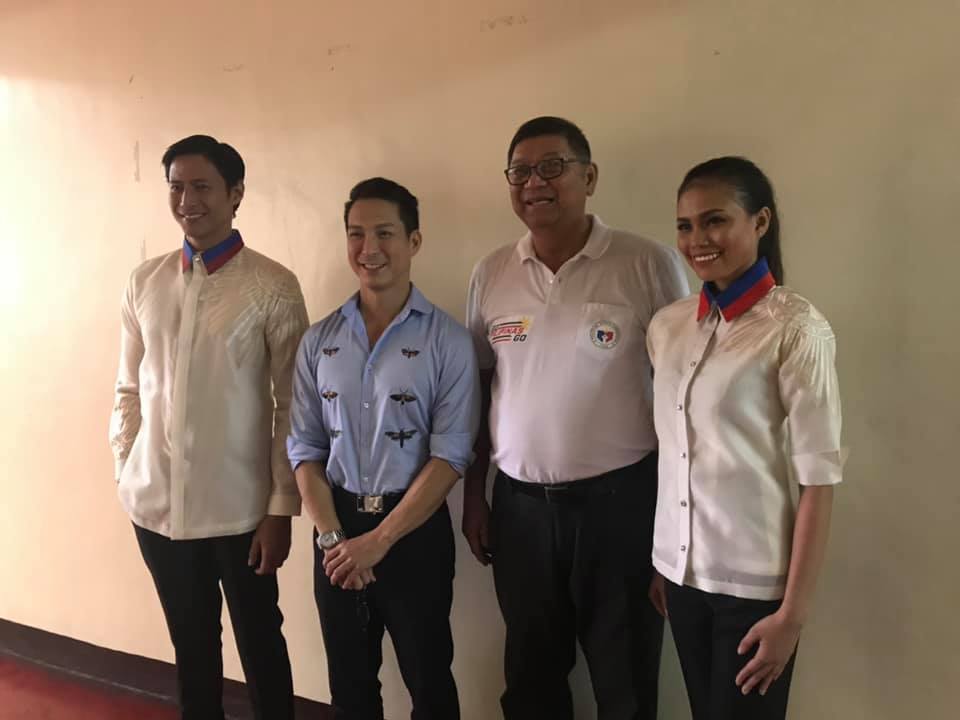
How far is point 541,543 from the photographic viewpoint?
4.57 ft

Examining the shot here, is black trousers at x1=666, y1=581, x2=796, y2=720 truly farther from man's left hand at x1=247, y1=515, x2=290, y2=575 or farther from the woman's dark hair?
man's left hand at x1=247, y1=515, x2=290, y2=575

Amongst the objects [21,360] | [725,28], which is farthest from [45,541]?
[725,28]

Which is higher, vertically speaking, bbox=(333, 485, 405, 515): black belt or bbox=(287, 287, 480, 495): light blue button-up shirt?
bbox=(287, 287, 480, 495): light blue button-up shirt

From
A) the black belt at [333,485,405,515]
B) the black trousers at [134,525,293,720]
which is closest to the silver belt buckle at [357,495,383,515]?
the black belt at [333,485,405,515]

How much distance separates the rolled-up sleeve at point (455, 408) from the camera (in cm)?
139

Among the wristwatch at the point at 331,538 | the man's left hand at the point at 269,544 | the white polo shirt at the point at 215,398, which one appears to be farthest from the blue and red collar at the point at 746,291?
the man's left hand at the point at 269,544

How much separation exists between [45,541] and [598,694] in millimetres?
2376

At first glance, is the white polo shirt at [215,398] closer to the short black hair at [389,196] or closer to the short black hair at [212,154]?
the short black hair at [212,154]

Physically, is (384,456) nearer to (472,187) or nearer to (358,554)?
(358,554)

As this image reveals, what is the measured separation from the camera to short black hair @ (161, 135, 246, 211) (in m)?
1.57

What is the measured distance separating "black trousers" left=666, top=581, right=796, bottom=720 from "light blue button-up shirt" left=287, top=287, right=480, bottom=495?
1.78 feet

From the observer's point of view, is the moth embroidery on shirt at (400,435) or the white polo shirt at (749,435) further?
the moth embroidery on shirt at (400,435)

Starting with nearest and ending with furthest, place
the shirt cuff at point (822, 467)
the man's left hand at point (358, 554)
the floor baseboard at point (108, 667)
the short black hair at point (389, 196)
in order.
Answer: the shirt cuff at point (822, 467), the man's left hand at point (358, 554), the short black hair at point (389, 196), the floor baseboard at point (108, 667)

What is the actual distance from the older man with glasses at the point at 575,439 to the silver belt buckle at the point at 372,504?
284 mm
